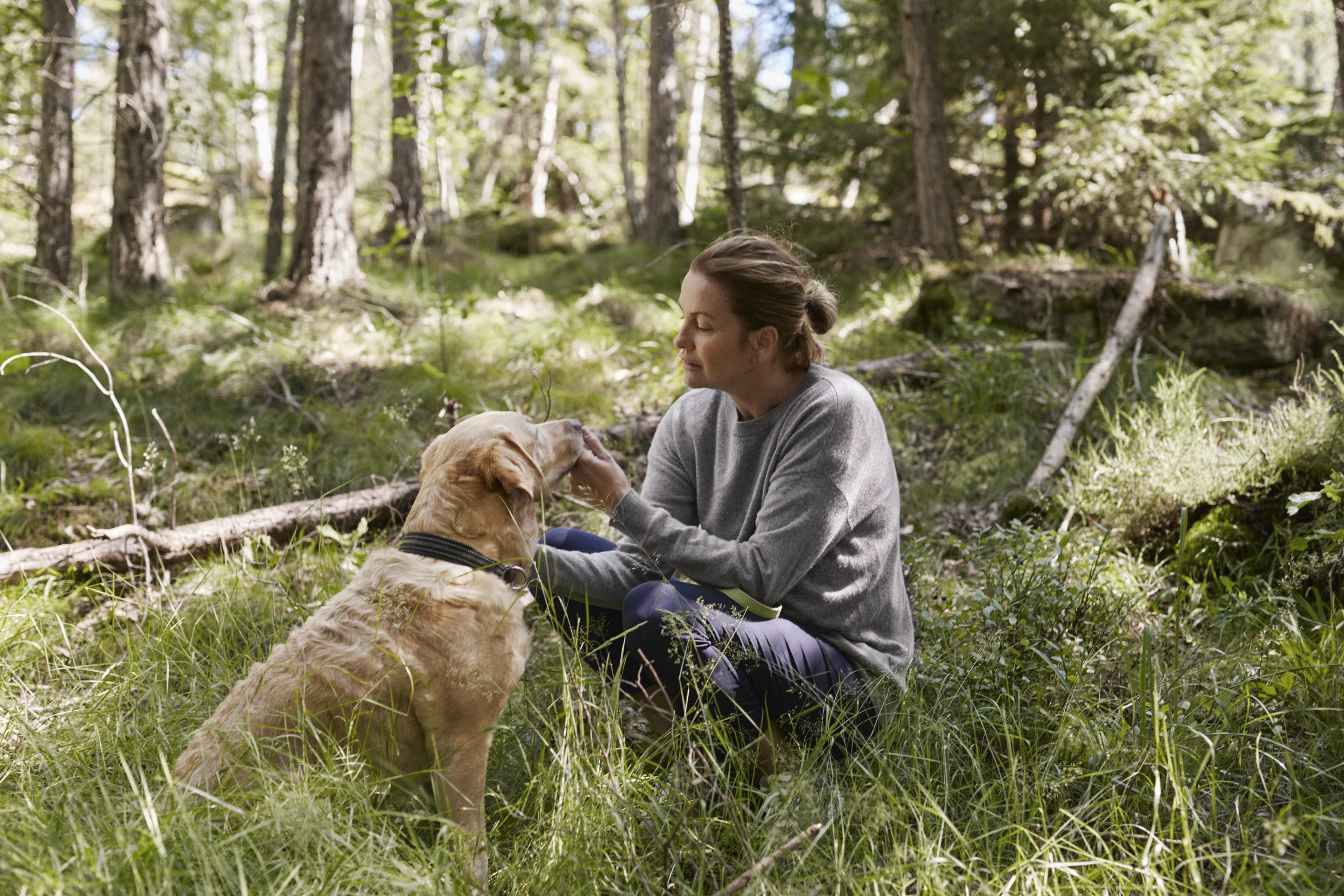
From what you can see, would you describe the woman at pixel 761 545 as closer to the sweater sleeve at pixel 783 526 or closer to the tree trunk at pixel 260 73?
the sweater sleeve at pixel 783 526

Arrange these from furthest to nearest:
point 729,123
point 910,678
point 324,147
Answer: point 324,147
point 729,123
point 910,678

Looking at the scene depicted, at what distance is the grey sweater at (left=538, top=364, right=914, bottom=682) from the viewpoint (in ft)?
8.05

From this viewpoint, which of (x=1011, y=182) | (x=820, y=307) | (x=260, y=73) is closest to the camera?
(x=820, y=307)

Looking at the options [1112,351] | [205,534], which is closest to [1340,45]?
[1112,351]

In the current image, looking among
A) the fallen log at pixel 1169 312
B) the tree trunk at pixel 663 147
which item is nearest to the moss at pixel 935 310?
the fallen log at pixel 1169 312

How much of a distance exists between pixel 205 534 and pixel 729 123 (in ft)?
12.3

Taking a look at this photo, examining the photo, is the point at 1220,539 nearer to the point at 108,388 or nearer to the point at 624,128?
the point at 108,388

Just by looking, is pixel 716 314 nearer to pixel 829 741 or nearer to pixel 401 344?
pixel 829 741

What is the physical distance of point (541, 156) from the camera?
19031mm

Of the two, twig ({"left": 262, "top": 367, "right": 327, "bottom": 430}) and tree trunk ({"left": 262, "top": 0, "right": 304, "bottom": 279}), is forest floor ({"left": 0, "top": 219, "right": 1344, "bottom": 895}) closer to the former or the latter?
twig ({"left": 262, "top": 367, "right": 327, "bottom": 430})

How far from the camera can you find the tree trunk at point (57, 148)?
8.32 m

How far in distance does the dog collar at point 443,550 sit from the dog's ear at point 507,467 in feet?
0.68

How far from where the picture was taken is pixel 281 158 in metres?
10.3

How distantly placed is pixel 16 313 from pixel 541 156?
45.0 feet
